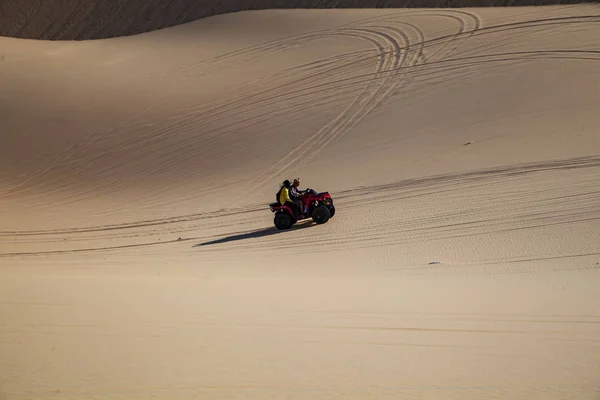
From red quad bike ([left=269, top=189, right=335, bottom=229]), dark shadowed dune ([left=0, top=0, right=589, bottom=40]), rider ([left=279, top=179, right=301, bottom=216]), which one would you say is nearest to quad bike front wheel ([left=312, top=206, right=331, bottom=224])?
red quad bike ([left=269, top=189, right=335, bottom=229])

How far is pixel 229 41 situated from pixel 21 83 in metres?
6.36

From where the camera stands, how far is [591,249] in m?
9.92

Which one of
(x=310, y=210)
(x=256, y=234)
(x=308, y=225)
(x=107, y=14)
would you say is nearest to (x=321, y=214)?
(x=310, y=210)

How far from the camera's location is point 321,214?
42.0ft

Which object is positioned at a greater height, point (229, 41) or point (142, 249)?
point (229, 41)

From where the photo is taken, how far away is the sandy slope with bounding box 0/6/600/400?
5.62m

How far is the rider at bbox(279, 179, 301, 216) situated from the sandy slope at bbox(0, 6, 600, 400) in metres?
0.41

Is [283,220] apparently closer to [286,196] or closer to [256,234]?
[286,196]

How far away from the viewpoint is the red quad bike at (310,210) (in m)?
12.9

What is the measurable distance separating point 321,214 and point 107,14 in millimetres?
19227

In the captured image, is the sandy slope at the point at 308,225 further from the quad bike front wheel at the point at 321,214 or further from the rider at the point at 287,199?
the rider at the point at 287,199

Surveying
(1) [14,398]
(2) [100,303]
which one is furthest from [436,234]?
(1) [14,398]

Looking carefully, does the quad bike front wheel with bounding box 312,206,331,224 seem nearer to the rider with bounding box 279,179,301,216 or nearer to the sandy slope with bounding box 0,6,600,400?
the sandy slope with bounding box 0,6,600,400

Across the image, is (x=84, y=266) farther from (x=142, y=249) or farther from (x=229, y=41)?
(x=229, y=41)
